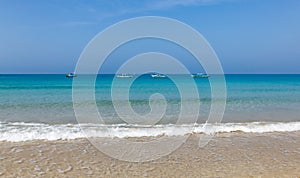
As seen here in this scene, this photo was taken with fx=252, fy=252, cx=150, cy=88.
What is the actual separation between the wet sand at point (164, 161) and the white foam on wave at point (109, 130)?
78cm

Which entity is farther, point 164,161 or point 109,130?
point 109,130

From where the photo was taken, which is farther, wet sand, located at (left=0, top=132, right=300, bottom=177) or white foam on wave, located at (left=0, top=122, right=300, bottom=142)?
white foam on wave, located at (left=0, top=122, right=300, bottom=142)

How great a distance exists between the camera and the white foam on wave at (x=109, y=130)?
29.1 ft

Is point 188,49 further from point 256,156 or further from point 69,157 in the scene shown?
point 69,157

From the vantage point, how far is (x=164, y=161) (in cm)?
649

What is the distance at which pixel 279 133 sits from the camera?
32.6ft

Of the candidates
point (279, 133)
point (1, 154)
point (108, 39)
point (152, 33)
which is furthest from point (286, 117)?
point (1, 154)

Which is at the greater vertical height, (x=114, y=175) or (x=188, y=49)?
(x=188, y=49)

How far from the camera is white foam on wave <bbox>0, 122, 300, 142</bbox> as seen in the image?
8867 millimetres

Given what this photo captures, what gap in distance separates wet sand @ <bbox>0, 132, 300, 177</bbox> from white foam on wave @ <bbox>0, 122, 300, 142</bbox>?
776 mm

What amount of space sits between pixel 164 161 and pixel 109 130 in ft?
13.5

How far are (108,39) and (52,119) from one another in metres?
6.81

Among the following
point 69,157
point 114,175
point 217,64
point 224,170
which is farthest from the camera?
point 217,64

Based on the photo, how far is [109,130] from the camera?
1008 centimetres
